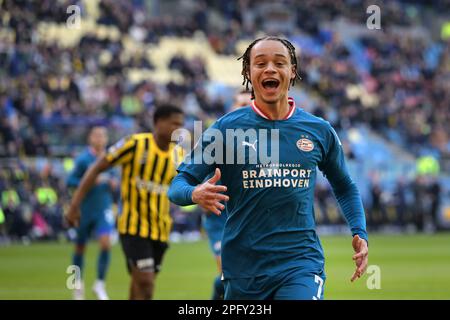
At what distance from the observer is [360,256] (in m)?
6.08

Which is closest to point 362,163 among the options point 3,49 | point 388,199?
point 388,199

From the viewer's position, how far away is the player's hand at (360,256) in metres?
6.08

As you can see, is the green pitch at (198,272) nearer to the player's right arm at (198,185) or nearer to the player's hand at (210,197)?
the player's right arm at (198,185)

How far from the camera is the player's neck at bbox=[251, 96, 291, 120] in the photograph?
6.12 m

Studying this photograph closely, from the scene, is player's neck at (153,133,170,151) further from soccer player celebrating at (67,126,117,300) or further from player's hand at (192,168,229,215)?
player's hand at (192,168,229,215)

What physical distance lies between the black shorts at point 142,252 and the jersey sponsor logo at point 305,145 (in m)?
4.31

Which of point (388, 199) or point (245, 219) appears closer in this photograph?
point (245, 219)

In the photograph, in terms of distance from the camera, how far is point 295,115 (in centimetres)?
625

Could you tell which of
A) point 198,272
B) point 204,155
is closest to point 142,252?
point 204,155

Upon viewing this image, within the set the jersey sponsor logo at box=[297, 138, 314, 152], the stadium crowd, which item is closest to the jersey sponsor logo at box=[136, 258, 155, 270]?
the jersey sponsor logo at box=[297, 138, 314, 152]

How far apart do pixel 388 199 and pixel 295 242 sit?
2876 cm

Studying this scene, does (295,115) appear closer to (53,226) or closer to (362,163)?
(53,226)

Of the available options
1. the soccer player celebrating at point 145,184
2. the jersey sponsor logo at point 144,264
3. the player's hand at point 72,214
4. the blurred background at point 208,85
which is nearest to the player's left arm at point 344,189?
the jersey sponsor logo at point 144,264

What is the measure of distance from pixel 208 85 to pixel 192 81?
4.61 ft
